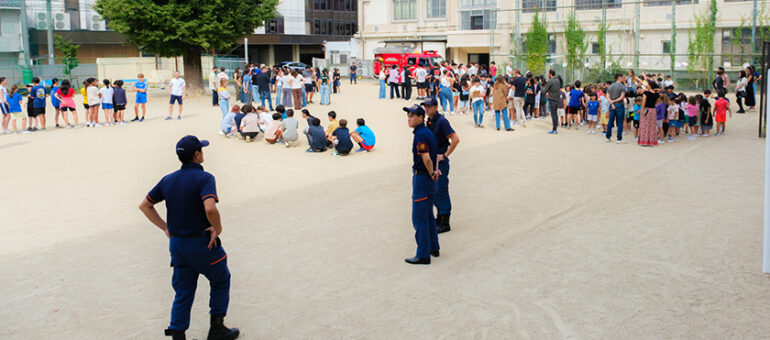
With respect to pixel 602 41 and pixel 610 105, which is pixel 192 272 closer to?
pixel 610 105

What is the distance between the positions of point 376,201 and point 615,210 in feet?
11.2

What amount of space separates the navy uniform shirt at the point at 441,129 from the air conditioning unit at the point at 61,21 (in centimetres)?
4367

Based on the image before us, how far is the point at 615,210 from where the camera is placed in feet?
31.2

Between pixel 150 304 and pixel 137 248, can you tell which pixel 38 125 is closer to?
pixel 137 248

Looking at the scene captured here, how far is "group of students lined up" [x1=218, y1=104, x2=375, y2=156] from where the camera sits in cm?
1451

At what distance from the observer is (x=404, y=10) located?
50.7 meters

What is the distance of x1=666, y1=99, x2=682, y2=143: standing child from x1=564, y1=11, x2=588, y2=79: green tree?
60.0 feet

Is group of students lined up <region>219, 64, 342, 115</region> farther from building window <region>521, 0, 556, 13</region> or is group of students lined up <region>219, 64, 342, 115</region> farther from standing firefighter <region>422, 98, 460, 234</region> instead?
building window <region>521, 0, 556, 13</region>

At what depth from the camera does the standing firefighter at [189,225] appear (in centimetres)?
488

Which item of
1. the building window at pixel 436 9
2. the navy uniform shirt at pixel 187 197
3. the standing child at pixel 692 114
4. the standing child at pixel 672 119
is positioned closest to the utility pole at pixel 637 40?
the standing child at pixel 692 114

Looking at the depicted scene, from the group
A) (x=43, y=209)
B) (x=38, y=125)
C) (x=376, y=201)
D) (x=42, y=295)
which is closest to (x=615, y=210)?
(x=376, y=201)

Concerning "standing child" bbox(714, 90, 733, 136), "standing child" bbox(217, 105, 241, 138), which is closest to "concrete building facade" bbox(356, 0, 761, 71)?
"standing child" bbox(714, 90, 733, 136)

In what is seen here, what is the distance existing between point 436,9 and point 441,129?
42.5 meters

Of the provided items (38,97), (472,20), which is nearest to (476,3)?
(472,20)
